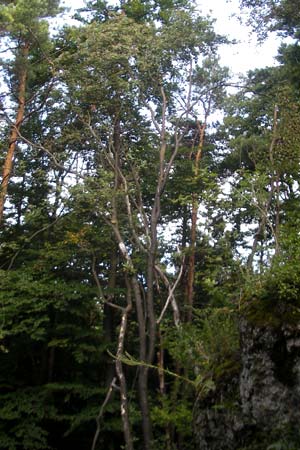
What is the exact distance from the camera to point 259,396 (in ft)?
14.7

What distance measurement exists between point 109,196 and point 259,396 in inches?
311

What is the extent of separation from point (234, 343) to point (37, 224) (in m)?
9.04

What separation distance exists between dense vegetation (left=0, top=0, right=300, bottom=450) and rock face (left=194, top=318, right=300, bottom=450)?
4.16 metres

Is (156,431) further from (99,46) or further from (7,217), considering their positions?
(99,46)

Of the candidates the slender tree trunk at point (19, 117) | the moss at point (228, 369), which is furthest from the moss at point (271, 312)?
the slender tree trunk at point (19, 117)

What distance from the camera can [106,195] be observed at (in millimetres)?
11703

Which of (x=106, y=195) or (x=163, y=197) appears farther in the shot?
(x=163, y=197)

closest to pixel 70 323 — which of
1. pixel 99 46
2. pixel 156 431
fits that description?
pixel 156 431

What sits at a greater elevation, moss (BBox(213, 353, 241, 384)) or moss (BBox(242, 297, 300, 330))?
moss (BBox(242, 297, 300, 330))

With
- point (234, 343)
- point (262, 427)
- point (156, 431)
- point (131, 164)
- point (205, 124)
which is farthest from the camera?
point (205, 124)

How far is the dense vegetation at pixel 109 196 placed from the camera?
10.7 m

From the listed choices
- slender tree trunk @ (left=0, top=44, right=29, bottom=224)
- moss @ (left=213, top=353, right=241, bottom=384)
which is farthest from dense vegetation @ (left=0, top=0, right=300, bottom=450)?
moss @ (left=213, top=353, right=241, bottom=384)

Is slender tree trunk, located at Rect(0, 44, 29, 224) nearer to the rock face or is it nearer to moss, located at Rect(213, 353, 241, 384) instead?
moss, located at Rect(213, 353, 241, 384)

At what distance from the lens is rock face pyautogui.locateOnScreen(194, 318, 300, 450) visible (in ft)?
13.8
